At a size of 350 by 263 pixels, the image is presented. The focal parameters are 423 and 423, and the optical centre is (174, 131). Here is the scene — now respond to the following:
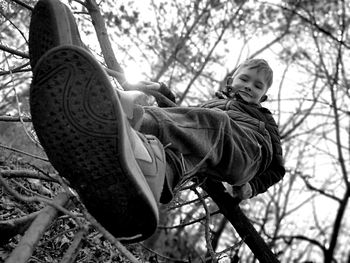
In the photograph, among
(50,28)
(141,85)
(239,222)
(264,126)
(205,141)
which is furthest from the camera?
(239,222)

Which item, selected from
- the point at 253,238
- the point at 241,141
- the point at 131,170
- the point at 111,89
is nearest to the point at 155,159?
the point at 131,170

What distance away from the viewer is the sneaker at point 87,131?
1205 mm

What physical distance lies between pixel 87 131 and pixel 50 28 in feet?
1.22

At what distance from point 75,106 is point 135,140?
0.81 ft

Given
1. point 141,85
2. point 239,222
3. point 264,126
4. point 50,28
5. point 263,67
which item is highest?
point 263,67

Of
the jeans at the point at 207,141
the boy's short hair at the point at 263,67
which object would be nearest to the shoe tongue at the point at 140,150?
the jeans at the point at 207,141

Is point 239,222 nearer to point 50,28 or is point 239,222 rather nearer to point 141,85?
point 141,85

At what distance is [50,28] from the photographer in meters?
1.34

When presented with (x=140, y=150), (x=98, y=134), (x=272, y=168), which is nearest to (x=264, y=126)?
(x=272, y=168)

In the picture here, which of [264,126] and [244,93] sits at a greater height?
[244,93]

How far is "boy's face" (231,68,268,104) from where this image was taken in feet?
8.55

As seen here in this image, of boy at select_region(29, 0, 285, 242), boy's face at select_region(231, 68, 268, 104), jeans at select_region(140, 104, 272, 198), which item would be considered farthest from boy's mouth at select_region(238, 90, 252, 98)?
boy at select_region(29, 0, 285, 242)

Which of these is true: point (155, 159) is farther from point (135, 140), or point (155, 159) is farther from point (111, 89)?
point (111, 89)

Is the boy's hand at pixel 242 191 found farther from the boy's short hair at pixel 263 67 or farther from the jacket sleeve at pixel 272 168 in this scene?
the boy's short hair at pixel 263 67
